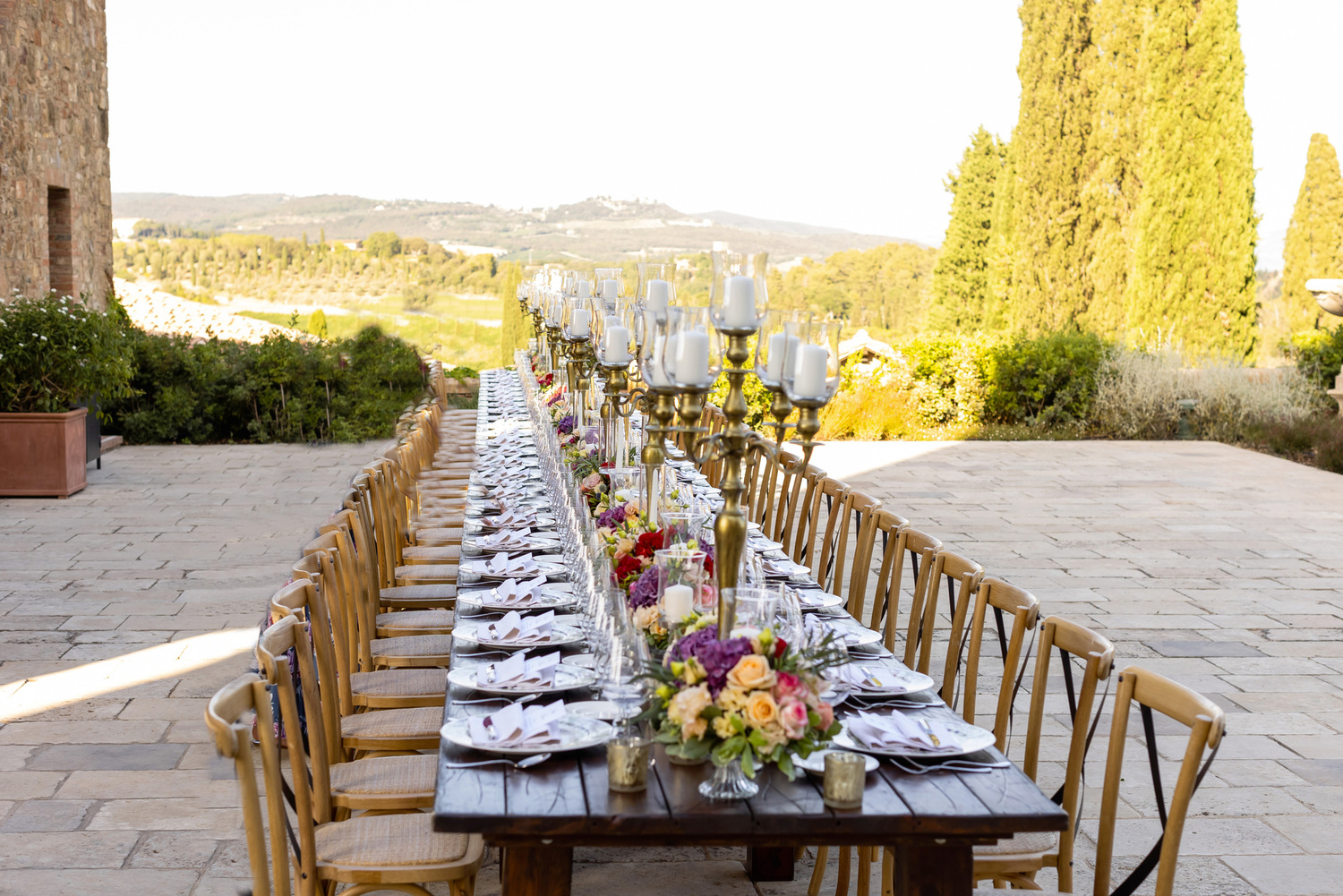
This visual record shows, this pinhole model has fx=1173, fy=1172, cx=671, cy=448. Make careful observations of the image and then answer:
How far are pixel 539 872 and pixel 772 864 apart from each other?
125 centimetres

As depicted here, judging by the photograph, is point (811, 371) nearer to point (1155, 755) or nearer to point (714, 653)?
point (714, 653)

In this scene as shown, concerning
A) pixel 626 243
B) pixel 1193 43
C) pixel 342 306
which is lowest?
pixel 342 306

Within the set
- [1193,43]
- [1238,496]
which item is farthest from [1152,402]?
[1193,43]

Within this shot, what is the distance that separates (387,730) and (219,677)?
1868mm

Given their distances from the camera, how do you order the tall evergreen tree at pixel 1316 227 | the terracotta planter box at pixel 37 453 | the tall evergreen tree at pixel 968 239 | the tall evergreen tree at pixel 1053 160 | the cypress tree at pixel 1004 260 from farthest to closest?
the tall evergreen tree at pixel 1316 227 < the tall evergreen tree at pixel 968 239 < the cypress tree at pixel 1004 260 < the tall evergreen tree at pixel 1053 160 < the terracotta planter box at pixel 37 453

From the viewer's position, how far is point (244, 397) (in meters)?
11.2

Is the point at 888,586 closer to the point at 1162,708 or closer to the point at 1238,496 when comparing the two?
the point at 1162,708

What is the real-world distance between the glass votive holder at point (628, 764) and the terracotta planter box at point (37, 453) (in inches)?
289

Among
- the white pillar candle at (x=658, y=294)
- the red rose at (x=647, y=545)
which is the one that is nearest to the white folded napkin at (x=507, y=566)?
the red rose at (x=647, y=545)

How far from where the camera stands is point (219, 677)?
4543mm

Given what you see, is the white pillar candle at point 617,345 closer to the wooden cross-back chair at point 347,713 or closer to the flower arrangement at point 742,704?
the wooden cross-back chair at point 347,713

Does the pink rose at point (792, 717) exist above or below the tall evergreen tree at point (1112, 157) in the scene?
below

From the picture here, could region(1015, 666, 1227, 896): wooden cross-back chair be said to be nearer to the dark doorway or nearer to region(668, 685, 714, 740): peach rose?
region(668, 685, 714, 740): peach rose

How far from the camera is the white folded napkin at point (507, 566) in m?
3.34
